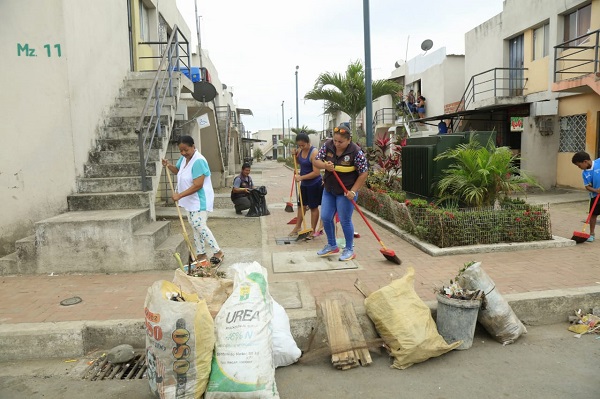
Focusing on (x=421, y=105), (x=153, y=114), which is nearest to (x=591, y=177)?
(x=153, y=114)

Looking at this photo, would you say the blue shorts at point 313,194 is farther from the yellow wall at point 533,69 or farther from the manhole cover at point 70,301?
the yellow wall at point 533,69

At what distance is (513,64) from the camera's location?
14844mm

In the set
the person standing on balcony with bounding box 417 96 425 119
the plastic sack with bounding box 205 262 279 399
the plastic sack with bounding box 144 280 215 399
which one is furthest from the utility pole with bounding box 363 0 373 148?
the person standing on balcony with bounding box 417 96 425 119

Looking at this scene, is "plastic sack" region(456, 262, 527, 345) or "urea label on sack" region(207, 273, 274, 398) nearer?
"urea label on sack" region(207, 273, 274, 398)

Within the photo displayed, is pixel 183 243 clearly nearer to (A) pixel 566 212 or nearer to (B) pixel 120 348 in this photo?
(B) pixel 120 348

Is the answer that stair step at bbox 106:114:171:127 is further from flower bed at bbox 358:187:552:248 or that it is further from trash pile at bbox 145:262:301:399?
trash pile at bbox 145:262:301:399

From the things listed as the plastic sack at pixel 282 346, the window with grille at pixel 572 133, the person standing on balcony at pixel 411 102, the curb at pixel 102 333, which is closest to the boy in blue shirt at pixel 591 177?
the curb at pixel 102 333

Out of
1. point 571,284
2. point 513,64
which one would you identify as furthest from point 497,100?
point 571,284

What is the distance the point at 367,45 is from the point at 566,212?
232 inches

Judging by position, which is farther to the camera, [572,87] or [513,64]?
[513,64]

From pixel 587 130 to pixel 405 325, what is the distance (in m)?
11.2

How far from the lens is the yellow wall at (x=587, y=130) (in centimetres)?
1157

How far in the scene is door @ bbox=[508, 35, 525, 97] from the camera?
564 inches

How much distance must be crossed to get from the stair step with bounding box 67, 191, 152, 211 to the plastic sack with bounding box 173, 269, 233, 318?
2804 millimetres
